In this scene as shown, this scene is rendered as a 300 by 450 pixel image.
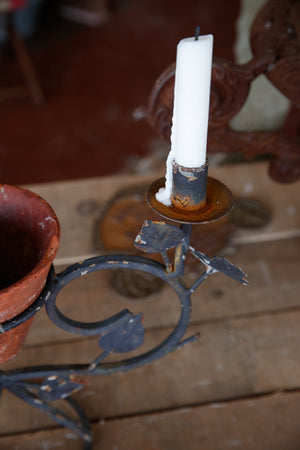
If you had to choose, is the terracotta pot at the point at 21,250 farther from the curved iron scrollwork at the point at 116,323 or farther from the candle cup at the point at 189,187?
the candle cup at the point at 189,187

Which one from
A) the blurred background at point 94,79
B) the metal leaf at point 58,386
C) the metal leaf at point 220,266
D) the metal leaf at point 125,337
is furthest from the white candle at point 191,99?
the blurred background at point 94,79

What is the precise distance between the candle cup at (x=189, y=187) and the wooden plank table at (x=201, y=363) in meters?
0.40

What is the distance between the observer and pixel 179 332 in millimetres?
567

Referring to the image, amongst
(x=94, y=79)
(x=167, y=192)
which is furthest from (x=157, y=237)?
(x=94, y=79)

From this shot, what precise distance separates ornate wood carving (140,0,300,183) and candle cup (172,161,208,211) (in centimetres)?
26

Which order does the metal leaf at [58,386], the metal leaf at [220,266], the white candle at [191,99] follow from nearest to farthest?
1. the white candle at [191,99]
2. the metal leaf at [220,266]
3. the metal leaf at [58,386]

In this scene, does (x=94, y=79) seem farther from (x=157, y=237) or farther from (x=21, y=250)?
(x=157, y=237)

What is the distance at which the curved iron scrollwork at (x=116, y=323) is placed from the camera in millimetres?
445

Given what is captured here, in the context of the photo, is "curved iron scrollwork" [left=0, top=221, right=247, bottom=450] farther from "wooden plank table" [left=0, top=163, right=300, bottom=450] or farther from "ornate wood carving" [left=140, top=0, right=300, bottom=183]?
"ornate wood carving" [left=140, top=0, right=300, bottom=183]

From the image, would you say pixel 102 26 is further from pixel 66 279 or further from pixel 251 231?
pixel 66 279

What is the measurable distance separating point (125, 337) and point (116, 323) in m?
0.03

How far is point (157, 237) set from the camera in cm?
44

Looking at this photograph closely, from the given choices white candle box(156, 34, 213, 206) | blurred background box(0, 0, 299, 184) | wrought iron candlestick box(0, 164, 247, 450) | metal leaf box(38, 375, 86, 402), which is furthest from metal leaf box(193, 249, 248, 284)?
blurred background box(0, 0, 299, 184)

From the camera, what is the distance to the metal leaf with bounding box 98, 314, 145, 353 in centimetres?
56
